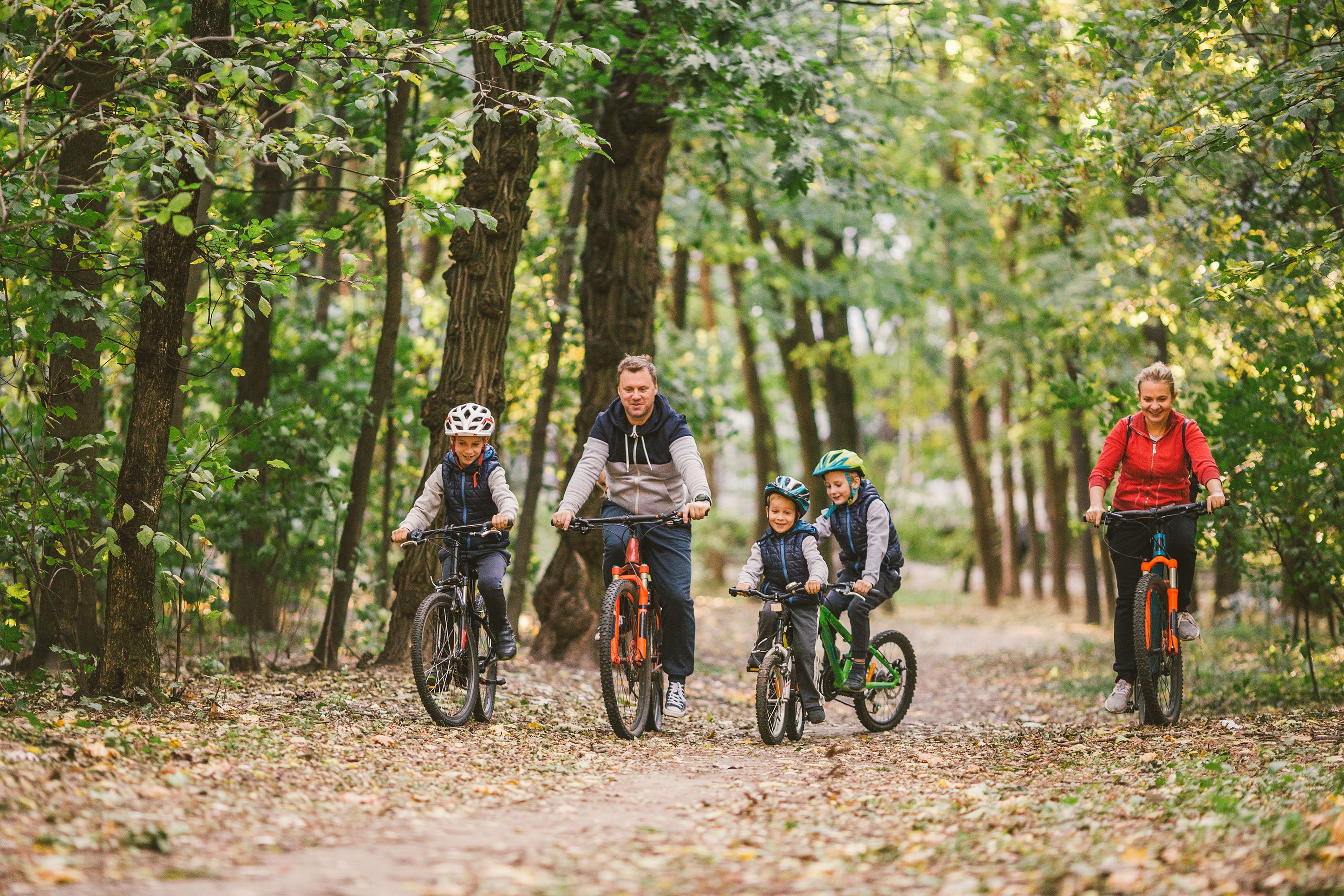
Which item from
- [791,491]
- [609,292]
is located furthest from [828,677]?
[609,292]

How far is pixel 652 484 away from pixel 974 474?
747 inches

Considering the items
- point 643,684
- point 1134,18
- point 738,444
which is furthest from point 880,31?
point 738,444

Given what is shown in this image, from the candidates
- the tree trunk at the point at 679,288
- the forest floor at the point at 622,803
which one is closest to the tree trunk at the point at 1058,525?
the tree trunk at the point at 679,288

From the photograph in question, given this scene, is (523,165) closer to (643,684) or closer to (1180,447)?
(643,684)

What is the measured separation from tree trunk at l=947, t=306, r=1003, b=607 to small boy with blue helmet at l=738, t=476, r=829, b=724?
1767 centimetres

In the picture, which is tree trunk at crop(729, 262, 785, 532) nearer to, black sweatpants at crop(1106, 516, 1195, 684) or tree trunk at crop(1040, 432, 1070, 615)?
Result: tree trunk at crop(1040, 432, 1070, 615)

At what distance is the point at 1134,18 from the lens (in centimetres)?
870

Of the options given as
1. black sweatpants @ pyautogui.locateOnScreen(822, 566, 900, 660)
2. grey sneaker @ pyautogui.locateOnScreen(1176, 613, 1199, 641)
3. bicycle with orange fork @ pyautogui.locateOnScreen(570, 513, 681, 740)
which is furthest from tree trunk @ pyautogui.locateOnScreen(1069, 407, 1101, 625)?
bicycle with orange fork @ pyautogui.locateOnScreen(570, 513, 681, 740)

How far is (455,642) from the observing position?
6.94 meters

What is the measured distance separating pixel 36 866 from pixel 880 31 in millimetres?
14589

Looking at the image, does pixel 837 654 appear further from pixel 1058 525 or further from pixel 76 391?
pixel 1058 525

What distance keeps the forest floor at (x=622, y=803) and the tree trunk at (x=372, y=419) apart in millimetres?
1179

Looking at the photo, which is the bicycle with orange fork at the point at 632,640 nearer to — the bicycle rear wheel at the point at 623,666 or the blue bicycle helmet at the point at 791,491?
the bicycle rear wheel at the point at 623,666

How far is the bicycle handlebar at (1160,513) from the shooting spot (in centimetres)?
707
